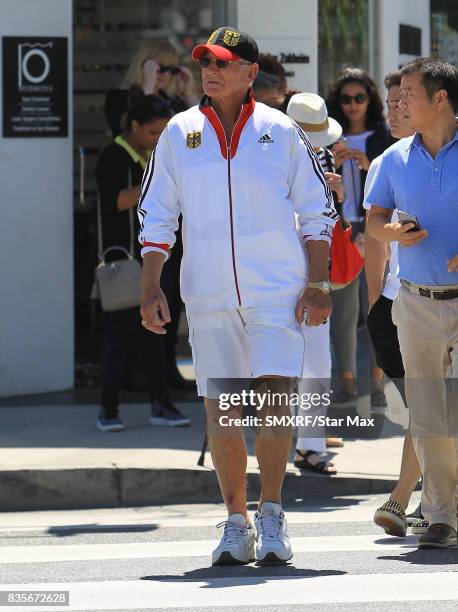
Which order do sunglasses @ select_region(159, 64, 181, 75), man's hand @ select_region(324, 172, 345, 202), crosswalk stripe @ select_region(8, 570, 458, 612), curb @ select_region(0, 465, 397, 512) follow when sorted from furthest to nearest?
sunglasses @ select_region(159, 64, 181, 75), man's hand @ select_region(324, 172, 345, 202), curb @ select_region(0, 465, 397, 512), crosswalk stripe @ select_region(8, 570, 458, 612)

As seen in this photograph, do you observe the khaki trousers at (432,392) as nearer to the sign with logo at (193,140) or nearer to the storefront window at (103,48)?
the sign with logo at (193,140)

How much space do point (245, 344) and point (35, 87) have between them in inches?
195

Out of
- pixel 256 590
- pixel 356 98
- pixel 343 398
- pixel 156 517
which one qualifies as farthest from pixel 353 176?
pixel 256 590

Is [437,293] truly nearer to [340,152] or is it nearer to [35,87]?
[340,152]

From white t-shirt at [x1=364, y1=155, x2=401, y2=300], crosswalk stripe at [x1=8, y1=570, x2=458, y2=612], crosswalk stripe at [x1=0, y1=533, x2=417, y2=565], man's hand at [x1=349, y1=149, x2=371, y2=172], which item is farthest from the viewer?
man's hand at [x1=349, y1=149, x2=371, y2=172]

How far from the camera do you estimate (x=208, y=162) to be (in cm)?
650

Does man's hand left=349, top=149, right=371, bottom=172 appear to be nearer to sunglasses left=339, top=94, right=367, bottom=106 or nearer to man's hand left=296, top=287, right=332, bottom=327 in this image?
sunglasses left=339, top=94, right=367, bottom=106

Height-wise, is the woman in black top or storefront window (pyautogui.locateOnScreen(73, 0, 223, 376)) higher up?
storefront window (pyautogui.locateOnScreen(73, 0, 223, 376))

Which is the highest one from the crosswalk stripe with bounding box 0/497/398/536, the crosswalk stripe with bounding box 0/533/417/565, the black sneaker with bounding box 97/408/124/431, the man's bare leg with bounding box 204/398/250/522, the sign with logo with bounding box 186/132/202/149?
the sign with logo with bounding box 186/132/202/149

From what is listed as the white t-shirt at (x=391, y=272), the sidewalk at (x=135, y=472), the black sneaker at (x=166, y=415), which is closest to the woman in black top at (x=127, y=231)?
the black sneaker at (x=166, y=415)

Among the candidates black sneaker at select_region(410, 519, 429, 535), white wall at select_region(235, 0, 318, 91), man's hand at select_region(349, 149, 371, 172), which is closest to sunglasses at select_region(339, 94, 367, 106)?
man's hand at select_region(349, 149, 371, 172)

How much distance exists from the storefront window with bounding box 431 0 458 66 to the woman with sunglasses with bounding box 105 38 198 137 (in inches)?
99.5

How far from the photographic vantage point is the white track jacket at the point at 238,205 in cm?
648

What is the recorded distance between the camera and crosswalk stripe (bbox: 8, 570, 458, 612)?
5801mm
